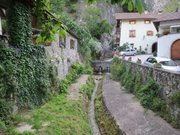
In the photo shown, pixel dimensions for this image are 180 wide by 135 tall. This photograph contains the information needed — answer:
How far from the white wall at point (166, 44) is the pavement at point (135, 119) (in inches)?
534

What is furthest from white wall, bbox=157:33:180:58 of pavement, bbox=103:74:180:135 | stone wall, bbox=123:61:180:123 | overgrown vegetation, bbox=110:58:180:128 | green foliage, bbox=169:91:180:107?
green foliage, bbox=169:91:180:107

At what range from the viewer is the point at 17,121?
10656 millimetres

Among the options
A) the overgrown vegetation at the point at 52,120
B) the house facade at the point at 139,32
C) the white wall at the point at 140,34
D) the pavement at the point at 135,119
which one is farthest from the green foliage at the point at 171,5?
the overgrown vegetation at the point at 52,120

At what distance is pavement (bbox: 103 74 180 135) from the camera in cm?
1055

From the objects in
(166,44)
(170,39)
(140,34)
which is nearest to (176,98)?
(170,39)

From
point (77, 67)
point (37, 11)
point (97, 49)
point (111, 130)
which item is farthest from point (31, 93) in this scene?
point (97, 49)

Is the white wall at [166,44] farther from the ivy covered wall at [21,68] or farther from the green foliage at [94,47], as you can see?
the ivy covered wall at [21,68]

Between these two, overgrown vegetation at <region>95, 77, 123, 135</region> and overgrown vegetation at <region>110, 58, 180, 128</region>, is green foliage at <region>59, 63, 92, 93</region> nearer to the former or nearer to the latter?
overgrown vegetation at <region>95, 77, 123, 135</region>

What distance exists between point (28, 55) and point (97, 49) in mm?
32850

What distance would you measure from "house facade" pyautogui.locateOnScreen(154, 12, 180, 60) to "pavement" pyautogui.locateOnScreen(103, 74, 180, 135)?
13.5 meters

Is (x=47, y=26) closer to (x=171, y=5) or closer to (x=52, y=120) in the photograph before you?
(x=52, y=120)

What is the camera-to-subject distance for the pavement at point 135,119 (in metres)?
10.5

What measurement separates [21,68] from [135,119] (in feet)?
19.1

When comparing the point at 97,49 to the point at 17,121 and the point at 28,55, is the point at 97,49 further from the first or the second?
the point at 17,121
